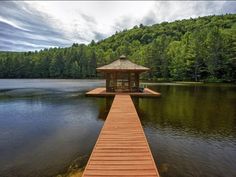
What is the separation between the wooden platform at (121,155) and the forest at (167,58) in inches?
1435

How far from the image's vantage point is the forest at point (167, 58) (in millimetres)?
38247

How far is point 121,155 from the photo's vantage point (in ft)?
16.0

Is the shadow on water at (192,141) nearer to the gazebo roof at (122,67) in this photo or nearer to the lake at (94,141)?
the lake at (94,141)

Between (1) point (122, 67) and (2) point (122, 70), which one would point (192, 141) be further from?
(1) point (122, 67)

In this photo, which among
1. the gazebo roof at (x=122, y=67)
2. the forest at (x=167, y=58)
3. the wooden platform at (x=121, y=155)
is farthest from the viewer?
the forest at (x=167, y=58)

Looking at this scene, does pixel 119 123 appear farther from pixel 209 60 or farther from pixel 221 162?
pixel 209 60

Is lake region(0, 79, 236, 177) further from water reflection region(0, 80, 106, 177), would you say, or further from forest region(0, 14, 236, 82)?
forest region(0, 14, 236, 82)

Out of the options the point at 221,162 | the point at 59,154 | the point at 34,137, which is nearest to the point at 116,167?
the point at 59,154

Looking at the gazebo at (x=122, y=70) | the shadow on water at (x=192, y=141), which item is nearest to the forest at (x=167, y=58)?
the gazebo at (x=122, y=70)

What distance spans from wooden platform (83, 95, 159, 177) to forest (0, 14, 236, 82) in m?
36.5

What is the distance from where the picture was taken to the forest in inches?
1506

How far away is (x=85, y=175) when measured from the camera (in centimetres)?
388

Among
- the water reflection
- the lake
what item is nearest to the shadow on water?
Answer: the lake

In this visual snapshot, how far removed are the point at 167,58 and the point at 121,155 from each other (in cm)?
4658
